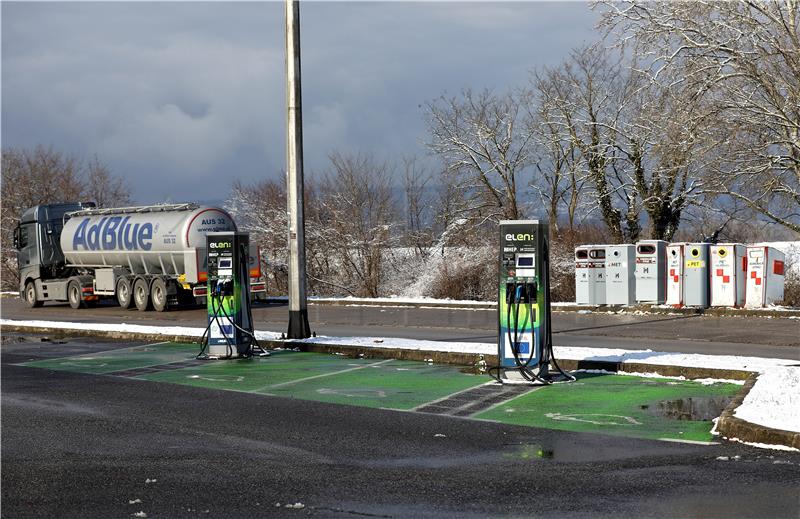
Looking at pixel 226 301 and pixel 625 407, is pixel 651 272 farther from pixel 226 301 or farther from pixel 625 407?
pixel 625 407

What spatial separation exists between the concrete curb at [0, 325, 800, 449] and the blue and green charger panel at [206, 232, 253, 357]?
1.50m

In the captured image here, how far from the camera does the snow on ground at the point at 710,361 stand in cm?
957

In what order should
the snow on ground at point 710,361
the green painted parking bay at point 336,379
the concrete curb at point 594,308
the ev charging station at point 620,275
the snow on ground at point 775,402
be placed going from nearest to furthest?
the snow on ground at point 775,402 < the snow on ground at point 710,361 < the green painted parking bay at point 336,379 < the concrete curb at point 594,308 < the ev charging station at point 620,275

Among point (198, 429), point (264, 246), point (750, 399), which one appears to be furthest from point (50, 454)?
point (264, 246)

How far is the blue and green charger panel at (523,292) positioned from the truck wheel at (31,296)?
27.1 metres

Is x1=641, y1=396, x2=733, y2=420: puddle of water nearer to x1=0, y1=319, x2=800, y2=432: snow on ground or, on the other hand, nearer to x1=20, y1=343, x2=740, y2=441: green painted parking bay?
x1=20, y1=343, x2=740, y2=441: green painted parking bay

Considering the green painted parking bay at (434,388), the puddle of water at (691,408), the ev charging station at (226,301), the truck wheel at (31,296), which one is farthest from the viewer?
the truck wheel at (31,296)

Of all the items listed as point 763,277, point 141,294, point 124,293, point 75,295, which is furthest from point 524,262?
point 75,295

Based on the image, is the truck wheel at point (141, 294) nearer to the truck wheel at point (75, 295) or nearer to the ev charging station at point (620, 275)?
the truck wheel at point (75, 295)

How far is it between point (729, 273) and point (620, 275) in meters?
2.91

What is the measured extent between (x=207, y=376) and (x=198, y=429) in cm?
443

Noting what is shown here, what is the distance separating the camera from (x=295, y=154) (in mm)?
18172

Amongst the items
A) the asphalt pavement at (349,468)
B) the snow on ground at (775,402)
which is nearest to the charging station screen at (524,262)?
the asphalt pavement at (349,468)

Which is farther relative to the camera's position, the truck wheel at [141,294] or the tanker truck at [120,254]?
the truck wheel at [141,294]
